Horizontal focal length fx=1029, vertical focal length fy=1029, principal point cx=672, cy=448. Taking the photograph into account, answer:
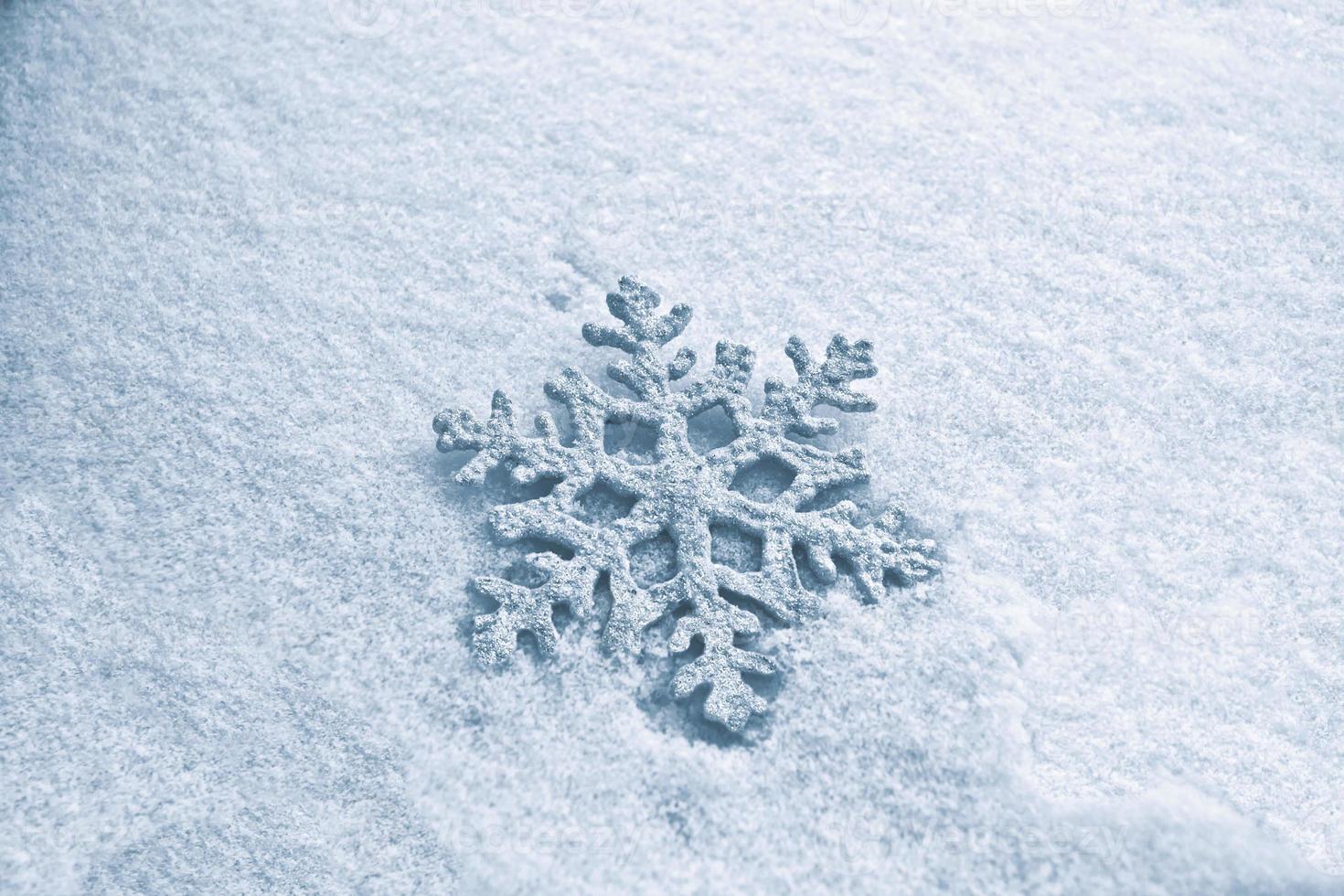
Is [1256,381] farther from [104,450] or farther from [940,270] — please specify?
[104,450]

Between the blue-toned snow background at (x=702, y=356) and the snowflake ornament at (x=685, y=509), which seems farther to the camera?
the snowflake ornament at (x=685, y=509)

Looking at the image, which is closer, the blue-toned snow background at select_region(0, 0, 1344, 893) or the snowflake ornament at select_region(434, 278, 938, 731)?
the blue-toned snow background at select_region(0, 0, 1344, 893)

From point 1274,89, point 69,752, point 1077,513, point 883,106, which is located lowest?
point 69,752

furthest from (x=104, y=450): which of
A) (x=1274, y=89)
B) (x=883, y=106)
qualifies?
(x=1274, y=89)

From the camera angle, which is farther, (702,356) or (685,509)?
(702,356)
